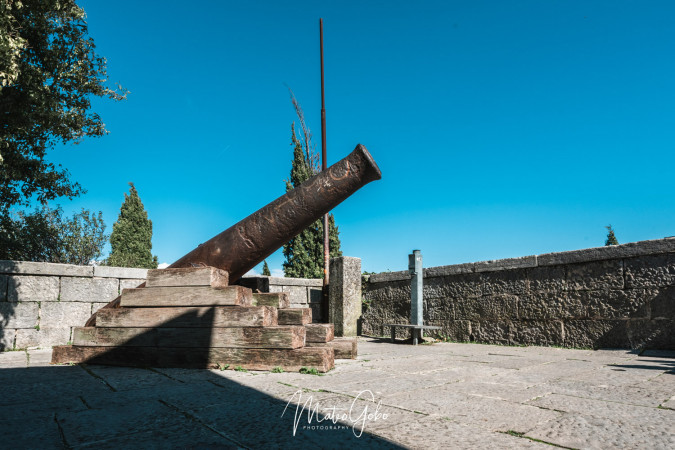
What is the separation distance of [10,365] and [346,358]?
348cm

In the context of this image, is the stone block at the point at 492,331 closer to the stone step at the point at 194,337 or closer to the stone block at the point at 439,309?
the stone block at the point at 439,309

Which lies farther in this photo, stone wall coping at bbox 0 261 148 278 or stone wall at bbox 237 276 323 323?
stone wall at bbox 237 276 323 323

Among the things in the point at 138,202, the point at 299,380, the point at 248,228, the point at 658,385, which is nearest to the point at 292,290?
the point at 248,228

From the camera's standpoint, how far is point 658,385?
10.0ft

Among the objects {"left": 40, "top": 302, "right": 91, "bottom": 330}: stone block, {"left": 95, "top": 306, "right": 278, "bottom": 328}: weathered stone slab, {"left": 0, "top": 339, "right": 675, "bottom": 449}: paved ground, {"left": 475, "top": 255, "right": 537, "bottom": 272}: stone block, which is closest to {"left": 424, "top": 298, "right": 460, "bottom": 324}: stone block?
{"left": 475, "top": 255, "right": 537, "bottom": 272}: stone block

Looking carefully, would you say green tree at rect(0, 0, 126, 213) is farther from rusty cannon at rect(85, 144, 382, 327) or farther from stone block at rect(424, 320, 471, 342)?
stone block at rect(424, 320, 471, 342)

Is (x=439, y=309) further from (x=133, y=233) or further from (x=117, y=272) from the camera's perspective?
(x=133, y=233)

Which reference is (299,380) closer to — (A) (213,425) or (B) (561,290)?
(A) (213,425)

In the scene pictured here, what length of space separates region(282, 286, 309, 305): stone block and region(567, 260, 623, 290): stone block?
5.18 metres

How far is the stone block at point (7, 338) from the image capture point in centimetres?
573

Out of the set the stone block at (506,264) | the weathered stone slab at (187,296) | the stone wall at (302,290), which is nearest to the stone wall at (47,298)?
the weathered stone slab at (187,296)

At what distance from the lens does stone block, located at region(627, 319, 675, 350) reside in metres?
4.89

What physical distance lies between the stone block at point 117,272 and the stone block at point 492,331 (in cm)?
537

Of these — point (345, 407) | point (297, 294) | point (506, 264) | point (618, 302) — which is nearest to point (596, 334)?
point (618, 302)
